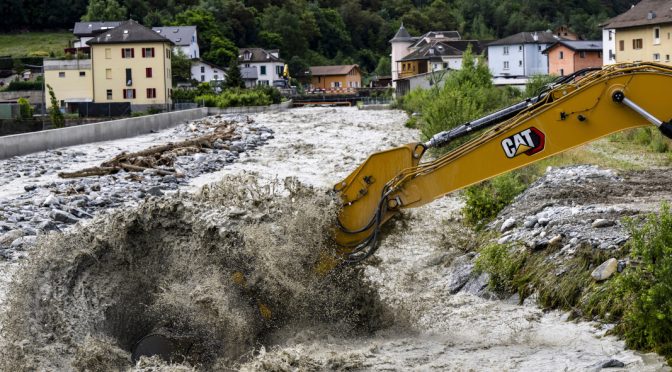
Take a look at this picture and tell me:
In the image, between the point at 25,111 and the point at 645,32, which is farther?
the point at 645,32

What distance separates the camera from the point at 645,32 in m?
79.2

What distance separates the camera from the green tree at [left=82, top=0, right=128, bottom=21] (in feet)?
477

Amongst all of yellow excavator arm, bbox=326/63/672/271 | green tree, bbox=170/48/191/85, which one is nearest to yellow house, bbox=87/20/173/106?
green tree, bbox=170/48/191/85

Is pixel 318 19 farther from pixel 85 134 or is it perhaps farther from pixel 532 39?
pixel 85 134

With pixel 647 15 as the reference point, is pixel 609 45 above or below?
below

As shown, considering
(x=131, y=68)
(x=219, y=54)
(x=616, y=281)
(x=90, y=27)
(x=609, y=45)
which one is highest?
(x=90, y=27)

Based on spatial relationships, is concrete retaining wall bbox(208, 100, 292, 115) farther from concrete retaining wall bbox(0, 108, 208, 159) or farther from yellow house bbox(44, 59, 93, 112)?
concrete retaining wall bbox(0, 108, 208, 159)

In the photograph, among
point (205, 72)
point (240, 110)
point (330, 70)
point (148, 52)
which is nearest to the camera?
point (240, 110)

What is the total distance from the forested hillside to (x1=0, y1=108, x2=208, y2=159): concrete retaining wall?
81121 millimetres

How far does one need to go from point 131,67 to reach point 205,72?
41.2 meters

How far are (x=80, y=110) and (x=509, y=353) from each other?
6998 centimetres

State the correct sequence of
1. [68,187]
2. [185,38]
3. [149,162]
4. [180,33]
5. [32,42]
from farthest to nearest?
[32,42]
[180,33]
[185,38]
[149,162]
[68,187]

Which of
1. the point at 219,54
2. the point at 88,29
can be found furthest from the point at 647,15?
the point at 88,29

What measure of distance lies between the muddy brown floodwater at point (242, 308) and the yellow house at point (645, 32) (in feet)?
226
